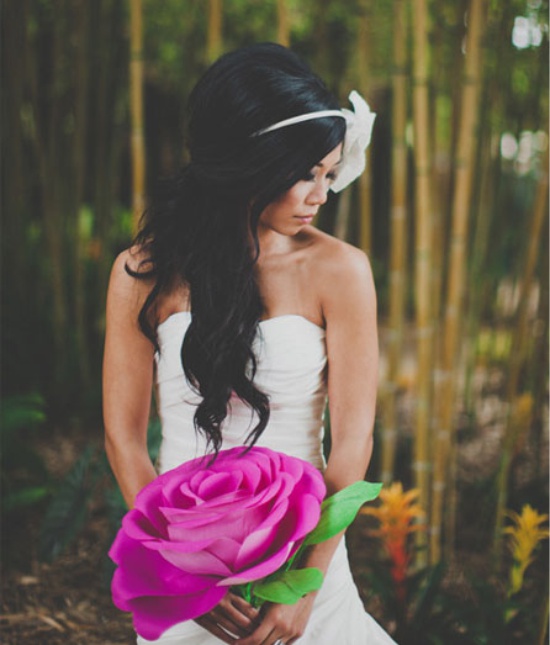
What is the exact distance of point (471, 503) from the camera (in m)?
2.31

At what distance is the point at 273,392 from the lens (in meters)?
1.04

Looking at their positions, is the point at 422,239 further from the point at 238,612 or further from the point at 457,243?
the point at 238,612

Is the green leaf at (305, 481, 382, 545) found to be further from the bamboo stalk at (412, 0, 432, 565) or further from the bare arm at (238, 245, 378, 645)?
the bamboo stalk at (412, 0, 432, 565)

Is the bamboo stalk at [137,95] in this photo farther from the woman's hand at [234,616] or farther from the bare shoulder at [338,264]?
the woman's hand at [234,616]

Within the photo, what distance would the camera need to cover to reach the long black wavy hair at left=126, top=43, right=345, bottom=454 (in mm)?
929

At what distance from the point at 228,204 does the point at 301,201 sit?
0.11 m

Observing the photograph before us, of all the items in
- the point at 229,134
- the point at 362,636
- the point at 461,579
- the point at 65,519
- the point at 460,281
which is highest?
the point at 229,134

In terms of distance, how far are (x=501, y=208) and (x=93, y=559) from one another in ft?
6.56

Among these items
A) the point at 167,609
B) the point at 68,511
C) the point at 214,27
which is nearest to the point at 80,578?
the point at 68,511

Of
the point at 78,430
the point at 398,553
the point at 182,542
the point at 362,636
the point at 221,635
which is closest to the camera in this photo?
the point at 182,542

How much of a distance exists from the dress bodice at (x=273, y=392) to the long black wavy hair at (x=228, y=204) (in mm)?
23

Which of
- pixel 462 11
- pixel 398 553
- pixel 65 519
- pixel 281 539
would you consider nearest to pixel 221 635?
pixel 281 539

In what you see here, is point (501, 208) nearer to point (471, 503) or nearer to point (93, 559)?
point (471, 503)

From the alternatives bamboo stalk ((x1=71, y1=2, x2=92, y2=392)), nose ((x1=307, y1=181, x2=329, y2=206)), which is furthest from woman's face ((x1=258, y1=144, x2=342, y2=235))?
bamboo stalk ((x1=71, y1=2, x2=92, y2=392))
